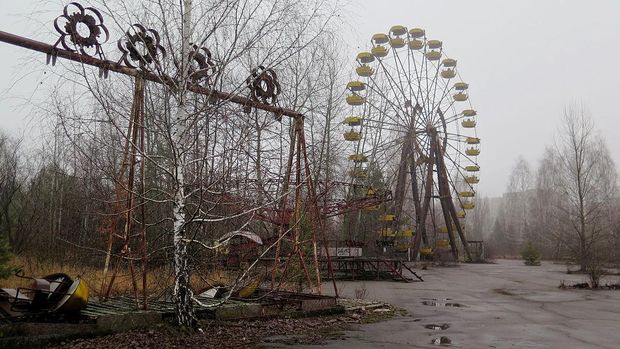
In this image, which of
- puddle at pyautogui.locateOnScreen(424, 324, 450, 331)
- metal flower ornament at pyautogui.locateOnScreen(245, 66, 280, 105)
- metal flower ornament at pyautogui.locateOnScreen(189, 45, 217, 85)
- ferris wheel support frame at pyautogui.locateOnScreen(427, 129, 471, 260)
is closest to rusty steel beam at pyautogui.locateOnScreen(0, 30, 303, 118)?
metal flower ornament at pyautogui.locateOnScreen(189, 45, 217, 85)

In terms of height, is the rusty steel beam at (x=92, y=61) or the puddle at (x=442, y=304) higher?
the rusty steel beam at (x=92, y=61)

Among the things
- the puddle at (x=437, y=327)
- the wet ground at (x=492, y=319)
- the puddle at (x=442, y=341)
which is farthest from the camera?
the puddle at (x=437, y=327)

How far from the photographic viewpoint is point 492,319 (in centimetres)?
1119

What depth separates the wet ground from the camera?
8414mm

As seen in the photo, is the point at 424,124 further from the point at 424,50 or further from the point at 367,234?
the point at 367,234

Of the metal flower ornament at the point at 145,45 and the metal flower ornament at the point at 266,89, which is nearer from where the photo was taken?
the metal flower ornament at the point at 145,45

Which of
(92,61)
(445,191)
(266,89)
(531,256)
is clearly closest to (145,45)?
(92,61)

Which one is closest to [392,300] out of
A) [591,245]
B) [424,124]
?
[591,245]

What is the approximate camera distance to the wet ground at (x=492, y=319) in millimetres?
8414

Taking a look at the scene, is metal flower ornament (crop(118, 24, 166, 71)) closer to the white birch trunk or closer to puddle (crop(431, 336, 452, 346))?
the white birch trunk

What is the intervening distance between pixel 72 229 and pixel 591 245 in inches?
868

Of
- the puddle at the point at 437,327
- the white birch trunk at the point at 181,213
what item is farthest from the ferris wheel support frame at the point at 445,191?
the white birch trunk at the point at 181,213

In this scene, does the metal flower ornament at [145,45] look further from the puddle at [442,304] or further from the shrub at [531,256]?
the shrub at [531,256]

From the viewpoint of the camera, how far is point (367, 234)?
3478 centimetres
